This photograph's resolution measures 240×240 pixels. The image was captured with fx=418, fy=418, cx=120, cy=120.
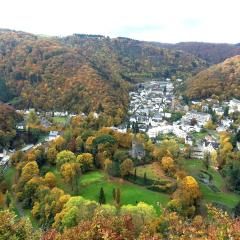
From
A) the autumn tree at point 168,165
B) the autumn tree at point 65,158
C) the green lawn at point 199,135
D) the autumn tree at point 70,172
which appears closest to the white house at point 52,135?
the autumn tree at point 65,158

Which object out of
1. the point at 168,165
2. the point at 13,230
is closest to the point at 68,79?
the point at 168,165

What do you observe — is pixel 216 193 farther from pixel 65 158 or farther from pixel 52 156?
pixel 52 156

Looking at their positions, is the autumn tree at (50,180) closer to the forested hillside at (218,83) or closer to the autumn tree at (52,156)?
the autumn tree at (52,156)

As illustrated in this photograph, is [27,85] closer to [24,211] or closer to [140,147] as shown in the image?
[140,147]

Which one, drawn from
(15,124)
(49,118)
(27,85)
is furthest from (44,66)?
(15,124)

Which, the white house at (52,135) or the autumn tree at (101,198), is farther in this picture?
the white house at (52,135)

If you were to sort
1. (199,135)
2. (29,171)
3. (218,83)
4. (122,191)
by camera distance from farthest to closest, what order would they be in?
(218,83) → (199,135) → (29,171) → (122,191)

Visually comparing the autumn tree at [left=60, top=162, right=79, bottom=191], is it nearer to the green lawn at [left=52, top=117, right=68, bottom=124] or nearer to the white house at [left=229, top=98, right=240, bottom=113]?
the green lawn at [left=52, top=117, right=68, bottom=124]
